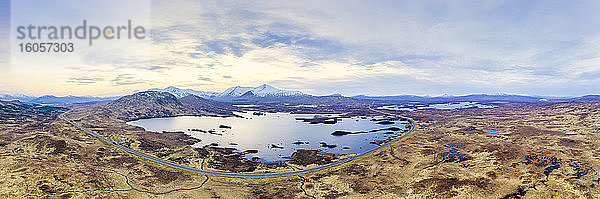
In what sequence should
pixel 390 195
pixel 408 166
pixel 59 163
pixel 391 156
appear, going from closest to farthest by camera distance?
pixel 390 195, pixel 59 163, pixel 408 166, pixel 391 156

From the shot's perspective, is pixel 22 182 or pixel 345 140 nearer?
pixel 22 182

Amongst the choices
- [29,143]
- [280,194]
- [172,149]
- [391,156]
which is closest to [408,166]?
[391,156]

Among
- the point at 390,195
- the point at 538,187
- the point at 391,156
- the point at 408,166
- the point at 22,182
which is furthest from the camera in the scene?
the point at 391,156

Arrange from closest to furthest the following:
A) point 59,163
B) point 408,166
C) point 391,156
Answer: point 59,163
point 408,166
point 391,156

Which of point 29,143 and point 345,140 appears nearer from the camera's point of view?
point 29,143

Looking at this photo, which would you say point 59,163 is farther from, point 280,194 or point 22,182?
point 280,194

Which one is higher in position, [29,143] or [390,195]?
[29,143]

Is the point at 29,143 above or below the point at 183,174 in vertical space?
above

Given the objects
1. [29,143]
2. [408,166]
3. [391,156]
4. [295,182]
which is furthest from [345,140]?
[29,143]

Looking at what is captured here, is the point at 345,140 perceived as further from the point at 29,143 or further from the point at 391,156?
the point at 29,143

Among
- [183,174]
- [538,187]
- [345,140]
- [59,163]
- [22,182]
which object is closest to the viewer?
[22,182]
